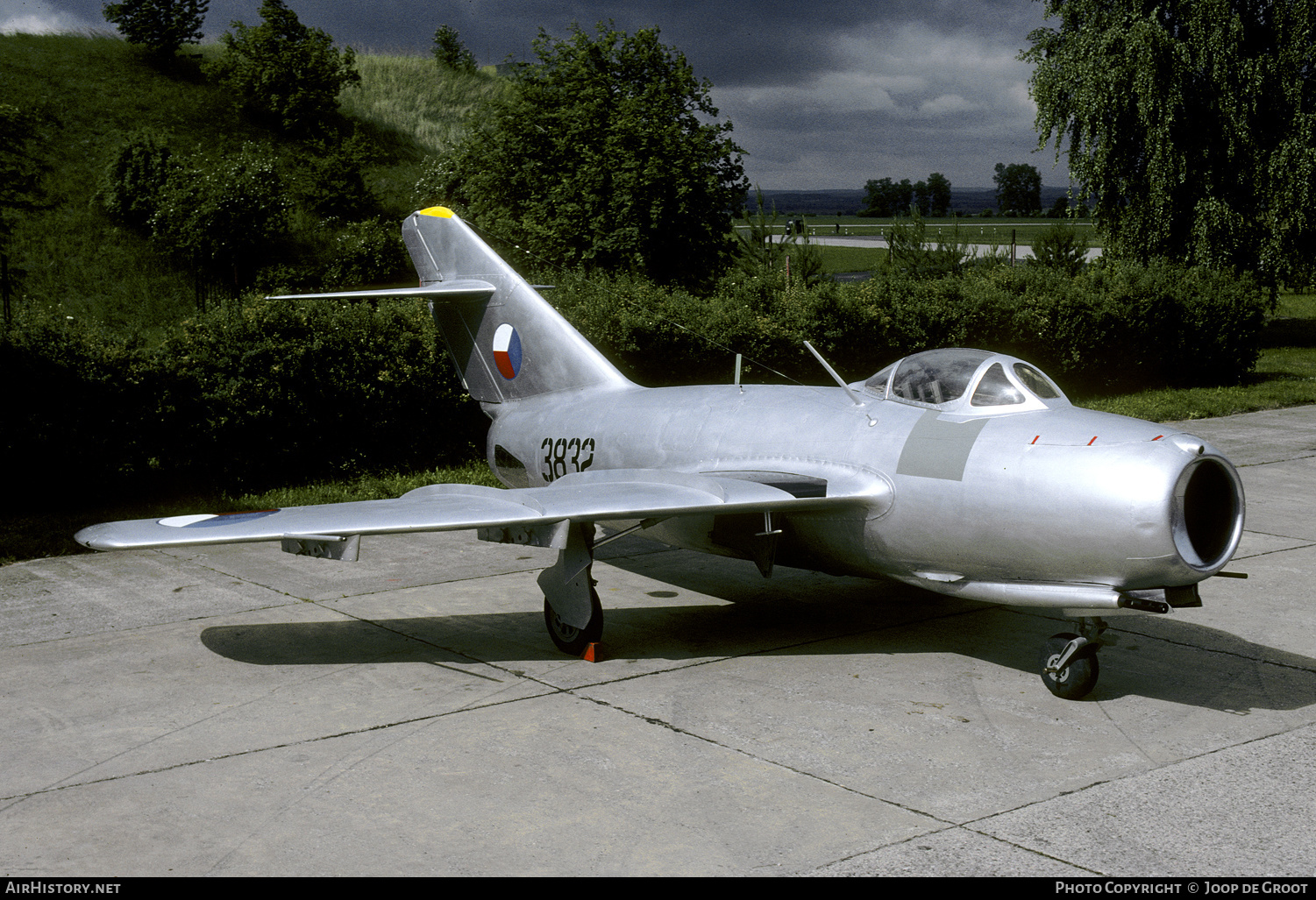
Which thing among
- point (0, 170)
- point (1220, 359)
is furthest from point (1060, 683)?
point (0, 170)

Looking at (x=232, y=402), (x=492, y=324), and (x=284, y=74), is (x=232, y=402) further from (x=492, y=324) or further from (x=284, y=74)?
(x=284, y=74)

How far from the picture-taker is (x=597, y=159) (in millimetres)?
24797

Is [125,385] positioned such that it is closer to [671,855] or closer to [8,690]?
[8,690]

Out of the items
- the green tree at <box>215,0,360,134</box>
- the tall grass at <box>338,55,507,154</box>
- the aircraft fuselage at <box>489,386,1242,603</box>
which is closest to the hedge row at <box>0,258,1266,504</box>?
the aircraft fuselage at <box>489,386,1242,603</box>

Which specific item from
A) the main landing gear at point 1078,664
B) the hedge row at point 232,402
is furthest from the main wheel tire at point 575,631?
the hedge row at point 232,402

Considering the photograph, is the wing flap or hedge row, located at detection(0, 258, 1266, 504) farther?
hedge row, located at detection(0, 258, 1266, 504)

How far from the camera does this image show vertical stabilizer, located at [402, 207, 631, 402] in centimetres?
1102

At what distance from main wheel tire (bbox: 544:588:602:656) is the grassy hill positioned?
1327 inches

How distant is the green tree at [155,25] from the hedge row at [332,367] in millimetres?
54868

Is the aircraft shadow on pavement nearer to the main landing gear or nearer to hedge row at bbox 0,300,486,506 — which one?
the main landing gear

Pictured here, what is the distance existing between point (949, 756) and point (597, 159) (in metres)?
20.3

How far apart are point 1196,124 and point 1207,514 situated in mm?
25723

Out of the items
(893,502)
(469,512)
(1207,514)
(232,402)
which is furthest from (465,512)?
(232,402)

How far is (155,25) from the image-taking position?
A: 63.2m
